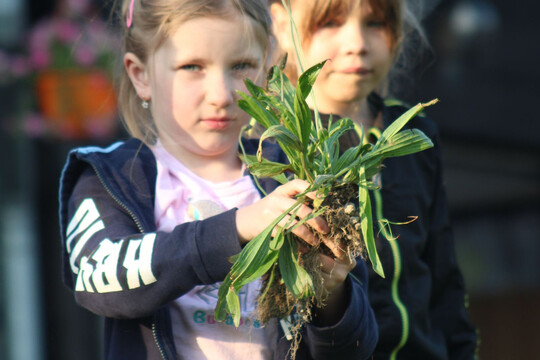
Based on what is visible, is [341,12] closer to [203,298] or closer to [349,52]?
[349,52]

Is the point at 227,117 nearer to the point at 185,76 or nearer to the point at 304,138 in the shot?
the point at 185,76

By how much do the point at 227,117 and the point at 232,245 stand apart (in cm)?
35

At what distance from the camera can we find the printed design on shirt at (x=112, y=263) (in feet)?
5.15

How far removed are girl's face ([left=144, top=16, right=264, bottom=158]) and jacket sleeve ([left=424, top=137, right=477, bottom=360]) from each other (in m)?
0.72

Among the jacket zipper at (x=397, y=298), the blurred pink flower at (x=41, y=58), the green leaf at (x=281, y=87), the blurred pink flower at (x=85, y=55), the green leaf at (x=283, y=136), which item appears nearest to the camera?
the green leaf at (x=283, y=136)

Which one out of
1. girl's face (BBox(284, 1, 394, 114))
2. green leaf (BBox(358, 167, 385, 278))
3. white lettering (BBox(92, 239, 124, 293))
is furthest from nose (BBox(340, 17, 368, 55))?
white lettering (BBox(92, 239, 124, 293))

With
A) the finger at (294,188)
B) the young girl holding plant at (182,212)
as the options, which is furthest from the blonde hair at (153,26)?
the finger at (294,188)

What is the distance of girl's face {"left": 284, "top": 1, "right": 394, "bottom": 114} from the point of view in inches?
83.8

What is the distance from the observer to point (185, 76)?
5.75 ft

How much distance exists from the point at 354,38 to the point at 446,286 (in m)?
0.73

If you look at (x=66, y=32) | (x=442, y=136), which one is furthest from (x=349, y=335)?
(x=442, y=136)

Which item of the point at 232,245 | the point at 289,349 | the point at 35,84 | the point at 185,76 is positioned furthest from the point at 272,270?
the point at 35,84

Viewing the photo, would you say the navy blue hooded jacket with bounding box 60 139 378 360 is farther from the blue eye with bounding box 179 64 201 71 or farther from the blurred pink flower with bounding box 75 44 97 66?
the blurred pink flower with bounding box 75 44 97 66

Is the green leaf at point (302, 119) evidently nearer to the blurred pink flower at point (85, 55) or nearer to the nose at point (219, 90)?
the nose at point (219, 90)
